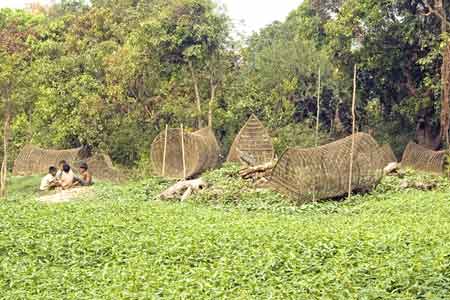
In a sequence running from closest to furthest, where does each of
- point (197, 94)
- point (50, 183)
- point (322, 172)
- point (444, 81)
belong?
point (322, 172) < point (50, 183) < point (444, 81) < point (197, 94)

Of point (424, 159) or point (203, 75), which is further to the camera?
point (203, 75)

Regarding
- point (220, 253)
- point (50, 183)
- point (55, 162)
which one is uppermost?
point (55, 162)

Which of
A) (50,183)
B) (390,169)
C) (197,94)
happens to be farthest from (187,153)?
(390,169)

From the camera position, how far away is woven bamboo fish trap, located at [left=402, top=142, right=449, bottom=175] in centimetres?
1952

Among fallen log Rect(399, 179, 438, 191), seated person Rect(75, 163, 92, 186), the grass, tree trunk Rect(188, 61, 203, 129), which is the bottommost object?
the grass

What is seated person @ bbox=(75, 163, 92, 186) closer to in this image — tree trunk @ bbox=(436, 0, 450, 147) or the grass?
the grass

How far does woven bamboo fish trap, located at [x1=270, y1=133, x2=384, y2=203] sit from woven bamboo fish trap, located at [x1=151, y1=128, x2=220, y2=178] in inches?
163

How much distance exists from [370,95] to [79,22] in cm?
1037

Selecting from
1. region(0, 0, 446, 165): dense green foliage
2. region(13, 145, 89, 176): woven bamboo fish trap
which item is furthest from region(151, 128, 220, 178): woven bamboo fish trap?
region(13, 145, 89, 176): woven bamboo fish trap

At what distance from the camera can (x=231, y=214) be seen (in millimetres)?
12016

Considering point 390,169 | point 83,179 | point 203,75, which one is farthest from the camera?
point 203,75

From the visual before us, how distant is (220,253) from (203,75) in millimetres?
15727

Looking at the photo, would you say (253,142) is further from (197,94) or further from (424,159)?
(424,159)

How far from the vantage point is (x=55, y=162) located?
21016mm
